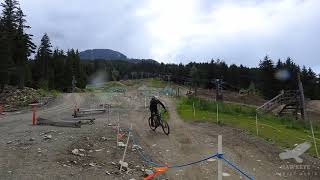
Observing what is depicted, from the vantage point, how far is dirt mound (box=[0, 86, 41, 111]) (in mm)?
47781

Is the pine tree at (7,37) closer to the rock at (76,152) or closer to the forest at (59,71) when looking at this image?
the forest at (59,71)

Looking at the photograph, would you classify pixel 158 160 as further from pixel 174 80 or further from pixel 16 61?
pixel 174 80

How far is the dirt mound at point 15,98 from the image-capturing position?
157 feet

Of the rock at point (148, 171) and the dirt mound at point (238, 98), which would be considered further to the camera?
the dirt mound at point (238, 98)

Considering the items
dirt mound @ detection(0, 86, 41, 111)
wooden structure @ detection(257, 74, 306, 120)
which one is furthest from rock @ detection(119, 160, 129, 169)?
dirt mound @ detection(0, 86, 41, 111)

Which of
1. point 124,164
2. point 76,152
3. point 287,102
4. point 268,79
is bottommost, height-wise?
point 124,164

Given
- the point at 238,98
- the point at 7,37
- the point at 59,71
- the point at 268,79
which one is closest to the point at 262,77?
the point at 268,79

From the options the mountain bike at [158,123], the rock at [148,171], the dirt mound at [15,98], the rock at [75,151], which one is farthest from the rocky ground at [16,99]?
the rock at [148,171]

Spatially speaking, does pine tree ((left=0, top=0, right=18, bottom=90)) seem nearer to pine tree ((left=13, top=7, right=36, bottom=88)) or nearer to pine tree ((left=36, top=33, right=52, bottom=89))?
pine tree ((left=13, top=7, right=36, bottom=88))

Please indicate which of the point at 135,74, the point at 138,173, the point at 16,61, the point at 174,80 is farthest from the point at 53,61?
the point at 138,173

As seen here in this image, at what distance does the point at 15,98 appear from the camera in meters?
54.8

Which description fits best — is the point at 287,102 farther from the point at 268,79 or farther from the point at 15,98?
the point at 268,79

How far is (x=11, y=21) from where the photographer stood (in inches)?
2916

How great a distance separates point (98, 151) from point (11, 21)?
6590 centimetres
